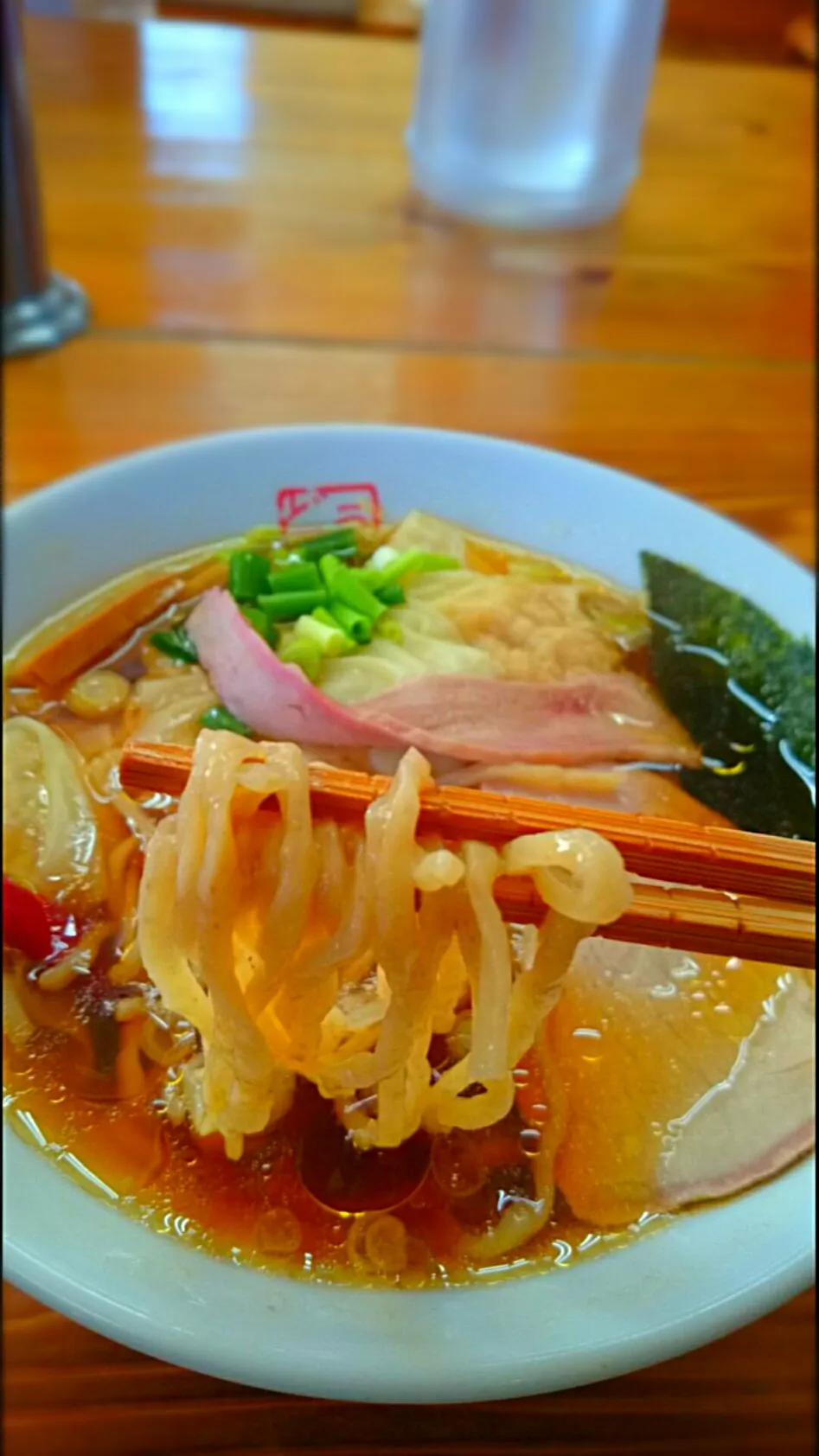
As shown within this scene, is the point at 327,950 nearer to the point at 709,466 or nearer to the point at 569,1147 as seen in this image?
the point at 569,1147

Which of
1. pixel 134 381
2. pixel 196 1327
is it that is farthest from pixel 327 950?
pixel 134 381

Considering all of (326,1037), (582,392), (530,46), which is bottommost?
(326,1037)

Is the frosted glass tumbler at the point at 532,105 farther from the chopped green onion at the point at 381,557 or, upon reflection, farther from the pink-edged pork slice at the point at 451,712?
the pink-edged pork slice at the point at 451,712

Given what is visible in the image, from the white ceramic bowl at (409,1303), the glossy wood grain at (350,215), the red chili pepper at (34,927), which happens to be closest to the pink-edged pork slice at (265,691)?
the red chili pepper at (34,927)

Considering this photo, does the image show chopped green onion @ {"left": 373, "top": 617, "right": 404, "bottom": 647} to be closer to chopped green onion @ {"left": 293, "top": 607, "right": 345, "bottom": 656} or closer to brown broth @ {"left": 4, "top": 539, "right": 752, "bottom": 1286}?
chopped green onion @ {"left": 293, "top": 607, "right": 345, "bottom": 656}

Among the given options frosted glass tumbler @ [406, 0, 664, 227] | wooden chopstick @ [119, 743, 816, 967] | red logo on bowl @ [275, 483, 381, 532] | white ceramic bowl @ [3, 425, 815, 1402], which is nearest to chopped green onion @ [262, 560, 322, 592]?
red logo on bowl @ [275, 483, 381, 532]

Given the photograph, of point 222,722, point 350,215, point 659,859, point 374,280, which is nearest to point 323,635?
point 222,722
